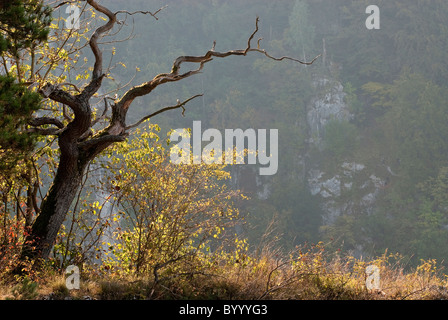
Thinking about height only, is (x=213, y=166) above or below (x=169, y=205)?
above

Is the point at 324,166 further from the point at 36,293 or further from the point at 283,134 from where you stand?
the point at 36,293

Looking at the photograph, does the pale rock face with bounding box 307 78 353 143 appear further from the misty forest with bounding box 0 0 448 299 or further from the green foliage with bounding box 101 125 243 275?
the green foliage with bounding box 101 125 243 275

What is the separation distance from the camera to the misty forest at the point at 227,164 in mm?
3672

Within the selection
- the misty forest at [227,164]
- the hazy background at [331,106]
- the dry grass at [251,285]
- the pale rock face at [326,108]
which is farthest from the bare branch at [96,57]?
the pale rock face at [326,108]

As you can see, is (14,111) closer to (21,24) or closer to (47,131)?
(21,24)

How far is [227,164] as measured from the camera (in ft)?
22.5

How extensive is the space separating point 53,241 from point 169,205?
106cm

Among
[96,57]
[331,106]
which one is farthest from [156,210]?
[331,106]

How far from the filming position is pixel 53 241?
4.12 metres

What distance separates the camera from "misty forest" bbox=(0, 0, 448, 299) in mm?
3672

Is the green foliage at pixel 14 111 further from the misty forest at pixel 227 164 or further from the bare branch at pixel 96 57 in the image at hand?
the bare branch at pixel 96 57

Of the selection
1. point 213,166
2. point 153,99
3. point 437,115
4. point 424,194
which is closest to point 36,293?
point 213,166

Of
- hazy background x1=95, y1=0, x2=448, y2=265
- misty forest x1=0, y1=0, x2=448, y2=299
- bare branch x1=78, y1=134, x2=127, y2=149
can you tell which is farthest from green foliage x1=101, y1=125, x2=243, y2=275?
hazy background x1=95, y1=0, x2=448, y2=265

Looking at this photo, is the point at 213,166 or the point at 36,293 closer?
the point at 36,293
